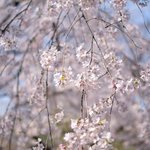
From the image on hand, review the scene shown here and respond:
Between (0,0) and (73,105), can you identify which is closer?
(0,0)

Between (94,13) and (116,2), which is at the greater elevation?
(94,13)

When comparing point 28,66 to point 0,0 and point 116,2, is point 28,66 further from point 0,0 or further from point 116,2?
point 116,2

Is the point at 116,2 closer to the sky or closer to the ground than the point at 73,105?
closer to the ground

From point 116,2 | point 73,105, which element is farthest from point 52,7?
point 73,105

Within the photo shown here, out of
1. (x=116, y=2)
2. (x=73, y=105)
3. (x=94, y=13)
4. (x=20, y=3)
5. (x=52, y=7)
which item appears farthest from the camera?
(x=73, y=105)

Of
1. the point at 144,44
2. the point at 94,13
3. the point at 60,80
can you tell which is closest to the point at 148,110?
the point at 144,44

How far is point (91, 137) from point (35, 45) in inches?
136

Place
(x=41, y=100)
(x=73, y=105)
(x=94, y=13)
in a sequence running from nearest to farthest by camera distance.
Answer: (x=41, y=100)
(x=94, y=13)
(x=73, y=105)

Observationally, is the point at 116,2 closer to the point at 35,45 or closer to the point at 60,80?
the point at 60,80

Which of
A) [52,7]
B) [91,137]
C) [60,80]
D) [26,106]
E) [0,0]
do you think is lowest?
[91,137]

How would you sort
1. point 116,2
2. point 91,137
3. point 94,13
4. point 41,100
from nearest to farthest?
1. point 91,137
2. point 116,2
3. point 41,100
4. point 94,13

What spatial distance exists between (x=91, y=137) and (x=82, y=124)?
0.08m

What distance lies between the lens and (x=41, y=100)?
12.5 ft

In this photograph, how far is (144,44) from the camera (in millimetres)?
5707
